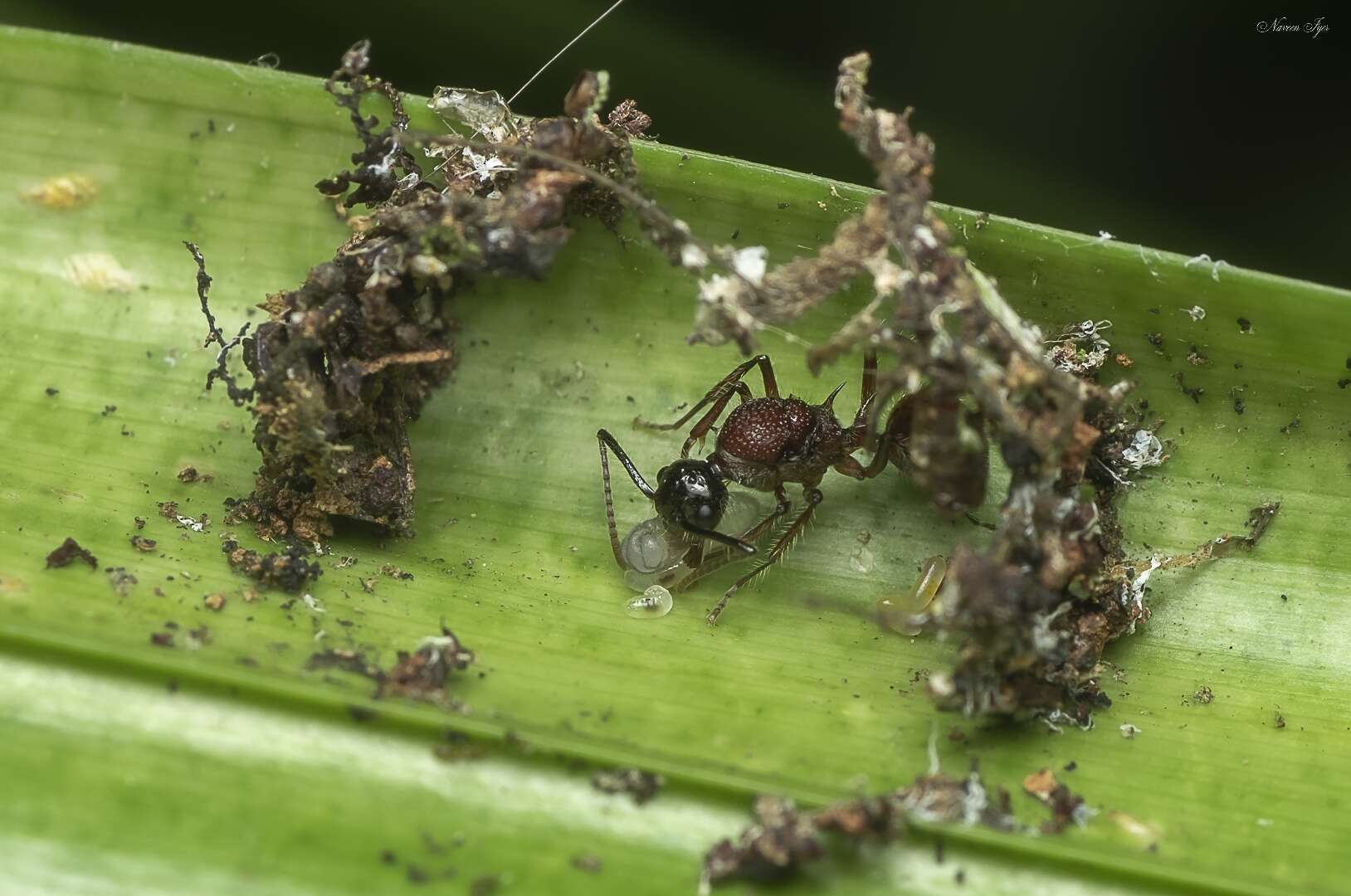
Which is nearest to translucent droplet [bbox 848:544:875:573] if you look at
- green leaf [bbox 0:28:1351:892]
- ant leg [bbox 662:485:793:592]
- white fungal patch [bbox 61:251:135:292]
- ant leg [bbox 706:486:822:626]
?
green leaf [bbox 0:28:1351:892]

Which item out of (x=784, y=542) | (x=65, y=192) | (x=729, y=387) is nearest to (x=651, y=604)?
(x=784, y=542)

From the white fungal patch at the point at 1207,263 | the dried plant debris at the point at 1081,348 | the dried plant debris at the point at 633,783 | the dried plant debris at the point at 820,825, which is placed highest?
the white fungal patch at the point at 1207,263

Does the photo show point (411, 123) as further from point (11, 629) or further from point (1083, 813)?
point (1083, 813)

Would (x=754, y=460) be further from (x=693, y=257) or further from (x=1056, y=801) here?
(x=1056, y=801)

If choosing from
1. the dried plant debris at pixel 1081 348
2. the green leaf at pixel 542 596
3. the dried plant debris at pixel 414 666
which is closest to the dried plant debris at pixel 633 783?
the green leaf at pixel 542 596

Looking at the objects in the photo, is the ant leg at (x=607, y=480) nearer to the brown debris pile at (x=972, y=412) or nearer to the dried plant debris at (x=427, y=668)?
the brown debris pile at (x=972, y=412)

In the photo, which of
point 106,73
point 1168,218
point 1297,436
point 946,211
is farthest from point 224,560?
point 1168,218
